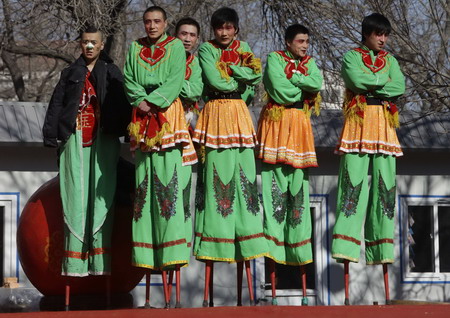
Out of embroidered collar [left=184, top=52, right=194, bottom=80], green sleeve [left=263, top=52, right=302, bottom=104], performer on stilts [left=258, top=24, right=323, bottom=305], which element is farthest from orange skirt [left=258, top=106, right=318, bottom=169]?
embroidered collar [left=184, top=52, right=194, bottom=80]

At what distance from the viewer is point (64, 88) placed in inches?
272

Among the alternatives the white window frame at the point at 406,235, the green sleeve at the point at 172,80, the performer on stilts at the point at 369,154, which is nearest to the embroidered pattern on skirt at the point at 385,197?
the performer on stilts at the point at 369,154

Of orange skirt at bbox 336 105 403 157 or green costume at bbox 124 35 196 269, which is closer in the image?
green costume at bbox 124 35 196 269

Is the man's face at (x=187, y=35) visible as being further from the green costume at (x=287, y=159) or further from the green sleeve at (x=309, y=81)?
the green sleeve at (x=309, y=81)

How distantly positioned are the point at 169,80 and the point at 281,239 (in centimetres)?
140

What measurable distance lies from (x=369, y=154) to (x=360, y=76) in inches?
21.3

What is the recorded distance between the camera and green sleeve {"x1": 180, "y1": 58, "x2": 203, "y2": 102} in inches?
274

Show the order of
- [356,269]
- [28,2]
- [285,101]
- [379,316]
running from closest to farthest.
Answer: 1. [379,316]
2. [285,101]
3. [356,269]
4. [28,2]

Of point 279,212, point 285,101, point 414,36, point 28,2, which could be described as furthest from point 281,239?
point 28,2

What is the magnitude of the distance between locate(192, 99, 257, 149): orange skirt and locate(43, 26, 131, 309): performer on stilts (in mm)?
519

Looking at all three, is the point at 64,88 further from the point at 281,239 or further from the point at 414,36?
the point at 414,36

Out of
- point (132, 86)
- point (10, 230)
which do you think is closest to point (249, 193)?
point (132, 86)

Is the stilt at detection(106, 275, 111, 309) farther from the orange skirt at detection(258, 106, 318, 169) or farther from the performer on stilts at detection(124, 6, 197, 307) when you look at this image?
the orange skirt at detection(258, 106, 318, 169)

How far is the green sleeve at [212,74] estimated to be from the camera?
6938 mm
